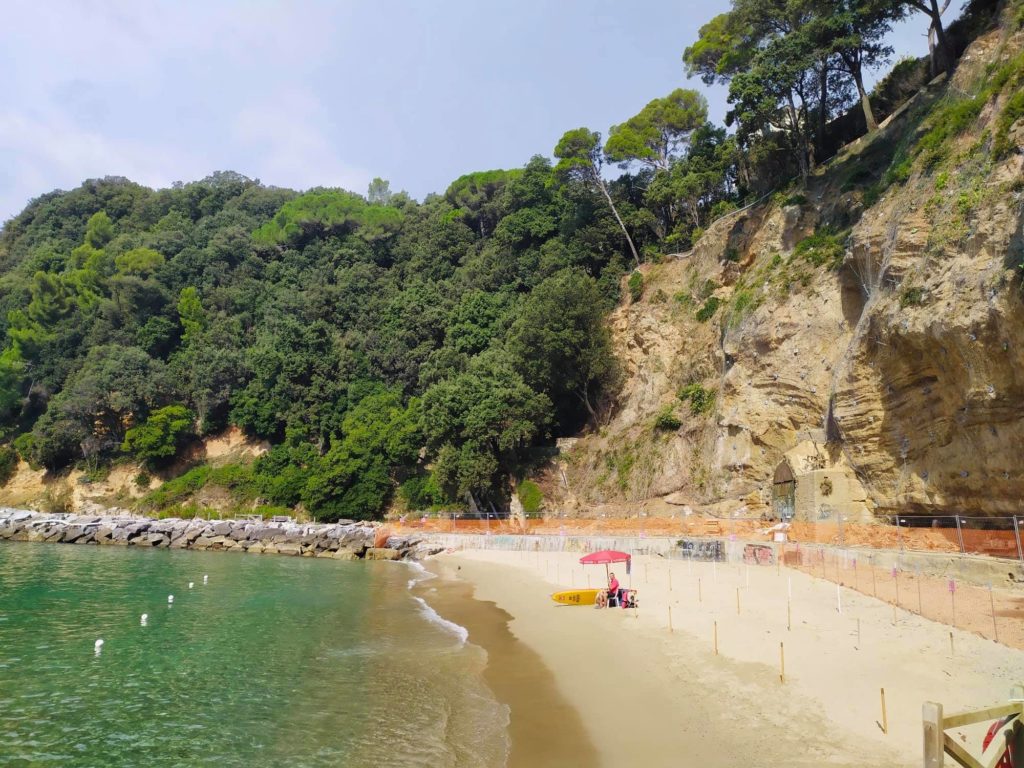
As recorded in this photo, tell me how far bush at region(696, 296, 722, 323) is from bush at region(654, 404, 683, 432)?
5.43 meters

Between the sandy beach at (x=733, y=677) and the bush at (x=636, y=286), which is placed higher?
the bush at (x=636, y=286)

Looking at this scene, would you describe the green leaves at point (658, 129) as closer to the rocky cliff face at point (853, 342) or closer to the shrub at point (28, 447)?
the rocky cliff face at point (853, 342)

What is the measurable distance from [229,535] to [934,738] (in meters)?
43.6

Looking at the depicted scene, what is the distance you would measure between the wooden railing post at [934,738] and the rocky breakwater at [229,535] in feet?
109

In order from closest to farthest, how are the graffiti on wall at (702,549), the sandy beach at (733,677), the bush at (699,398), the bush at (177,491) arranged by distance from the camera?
1. the sandy beach at (733,677)
2. the graffiti on wall at (702,549)
3. the bush at (699,398)
4. the bush at (177,491)

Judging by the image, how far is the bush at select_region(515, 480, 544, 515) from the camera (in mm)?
37625

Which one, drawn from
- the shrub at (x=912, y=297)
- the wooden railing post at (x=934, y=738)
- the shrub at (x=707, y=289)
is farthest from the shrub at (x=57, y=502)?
the wooden railing post at (x=934, y=738)

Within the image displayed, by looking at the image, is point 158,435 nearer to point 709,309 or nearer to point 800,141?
point 709,309

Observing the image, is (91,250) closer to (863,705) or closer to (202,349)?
(202,349)

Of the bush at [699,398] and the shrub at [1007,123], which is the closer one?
the shrub at [1007,123]

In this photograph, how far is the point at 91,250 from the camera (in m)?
72.6

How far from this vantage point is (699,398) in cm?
Result: 3325

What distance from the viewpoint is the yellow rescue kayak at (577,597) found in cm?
1809

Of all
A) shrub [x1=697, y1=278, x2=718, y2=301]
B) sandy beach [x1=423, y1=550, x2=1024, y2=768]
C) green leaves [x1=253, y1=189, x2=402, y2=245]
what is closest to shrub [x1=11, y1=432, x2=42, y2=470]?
green leaves [x1=253, y1=189, x2=402, y2=245]
